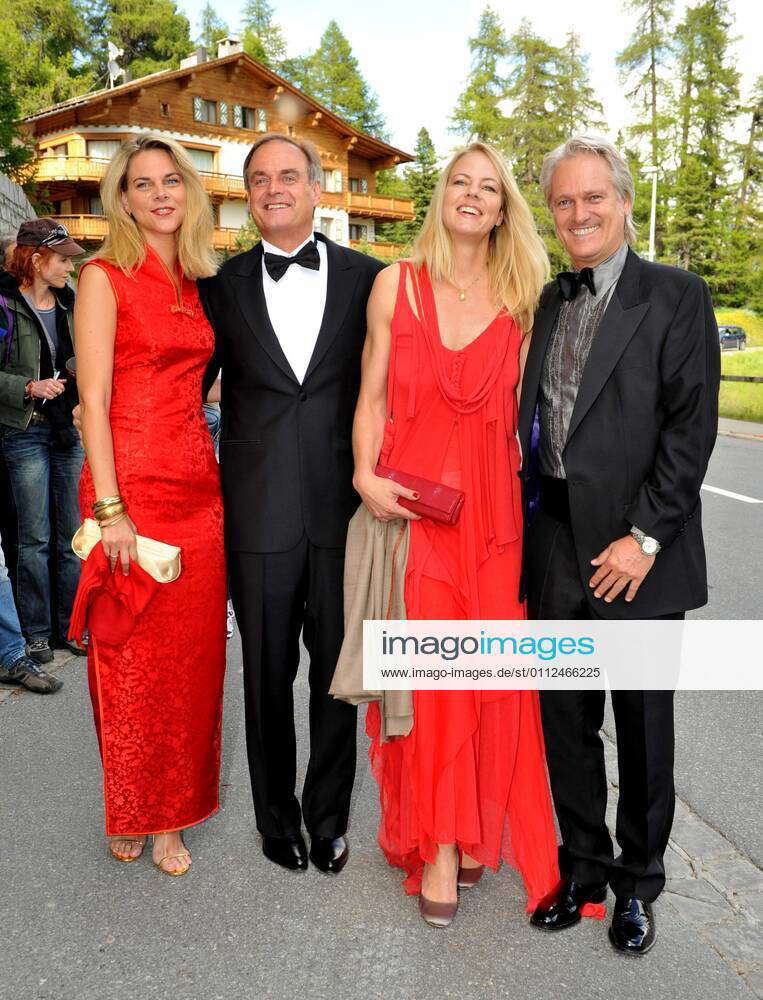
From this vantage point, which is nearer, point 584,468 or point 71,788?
point 584,468

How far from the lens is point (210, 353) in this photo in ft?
10.2

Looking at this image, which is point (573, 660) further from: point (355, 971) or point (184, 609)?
point (184, 609)

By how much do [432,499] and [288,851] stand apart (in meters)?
1.35

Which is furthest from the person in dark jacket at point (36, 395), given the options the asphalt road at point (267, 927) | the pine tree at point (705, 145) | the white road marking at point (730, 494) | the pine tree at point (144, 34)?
the pine tree at point (144, 34)

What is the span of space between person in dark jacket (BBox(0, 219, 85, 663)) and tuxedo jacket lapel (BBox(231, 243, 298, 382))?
87.1 inches

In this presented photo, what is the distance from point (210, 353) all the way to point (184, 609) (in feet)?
2.89

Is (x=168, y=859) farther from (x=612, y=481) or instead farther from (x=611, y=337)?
(x=611, y=337)

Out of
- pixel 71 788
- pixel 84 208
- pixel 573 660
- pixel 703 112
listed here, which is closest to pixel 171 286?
pixel 573 660

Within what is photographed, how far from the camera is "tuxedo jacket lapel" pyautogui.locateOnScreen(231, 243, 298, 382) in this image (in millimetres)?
2990

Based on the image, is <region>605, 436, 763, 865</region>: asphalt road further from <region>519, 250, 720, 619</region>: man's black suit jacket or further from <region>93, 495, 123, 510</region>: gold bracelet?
<region>93, 495, 123, 510</region>: gold bracelet

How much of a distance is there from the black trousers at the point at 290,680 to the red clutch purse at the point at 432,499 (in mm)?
404

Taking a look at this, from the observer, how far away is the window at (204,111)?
40906mm

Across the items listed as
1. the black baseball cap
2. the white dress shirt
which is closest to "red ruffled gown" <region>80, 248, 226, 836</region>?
the white dress shirt

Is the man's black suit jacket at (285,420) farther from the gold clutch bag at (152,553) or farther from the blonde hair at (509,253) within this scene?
the blonde hair at (509,253)
